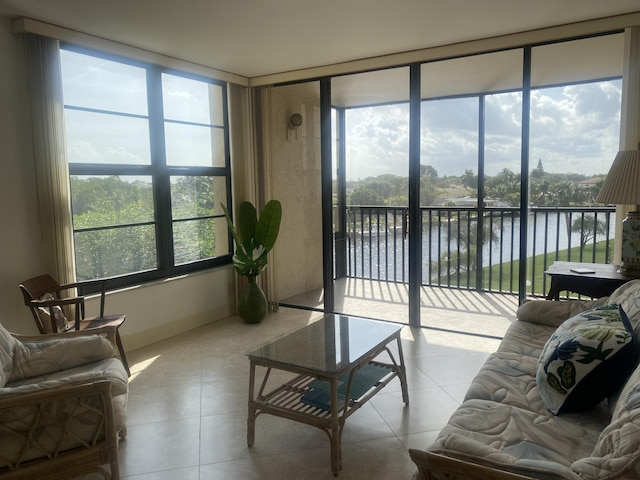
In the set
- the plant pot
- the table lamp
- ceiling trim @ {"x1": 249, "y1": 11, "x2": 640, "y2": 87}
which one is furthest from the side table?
the plant pot

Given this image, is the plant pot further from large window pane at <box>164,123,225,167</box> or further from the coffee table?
the coffee table

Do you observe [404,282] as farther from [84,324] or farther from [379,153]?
[84,324]

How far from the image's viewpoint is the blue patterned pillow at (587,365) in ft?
5.48

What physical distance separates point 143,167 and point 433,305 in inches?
116

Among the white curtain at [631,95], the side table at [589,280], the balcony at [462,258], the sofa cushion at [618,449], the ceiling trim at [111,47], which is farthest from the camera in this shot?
the balcony at [462,258]

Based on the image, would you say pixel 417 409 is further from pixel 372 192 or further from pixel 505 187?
pixel 372 192

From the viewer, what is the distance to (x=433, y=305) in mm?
4523

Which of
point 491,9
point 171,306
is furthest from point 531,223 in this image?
point 171,306

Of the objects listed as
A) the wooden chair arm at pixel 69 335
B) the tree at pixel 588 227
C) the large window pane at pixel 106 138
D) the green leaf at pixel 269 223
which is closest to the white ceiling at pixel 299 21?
the large window pane at pixel 106 138

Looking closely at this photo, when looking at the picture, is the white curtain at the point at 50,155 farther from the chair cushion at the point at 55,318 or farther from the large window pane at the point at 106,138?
the chair cushion at the point at 55,318

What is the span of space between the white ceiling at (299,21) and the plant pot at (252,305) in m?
2.22

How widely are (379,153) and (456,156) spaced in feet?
2.38

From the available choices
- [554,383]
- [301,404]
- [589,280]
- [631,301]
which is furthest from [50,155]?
[589,280]

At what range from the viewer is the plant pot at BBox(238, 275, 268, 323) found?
4.64 m
